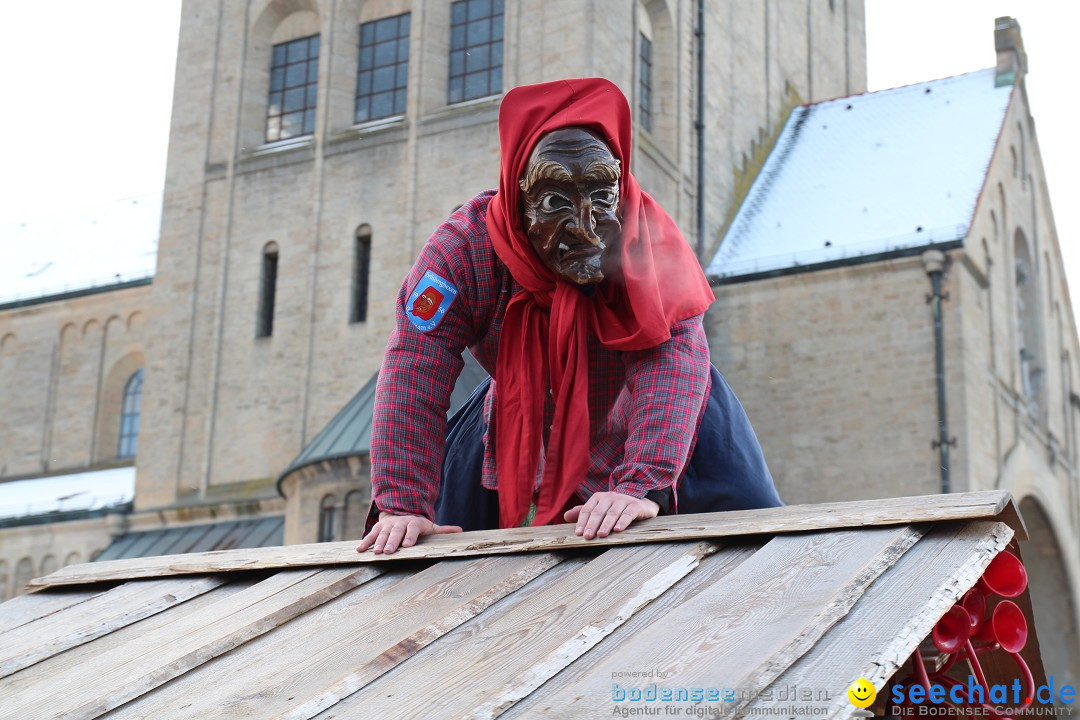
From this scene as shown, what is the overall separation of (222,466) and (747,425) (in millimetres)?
18874

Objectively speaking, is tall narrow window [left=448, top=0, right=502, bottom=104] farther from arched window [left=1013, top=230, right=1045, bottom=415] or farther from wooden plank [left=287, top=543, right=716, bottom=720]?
wooden plank [left=287, top=543, right=716, bottom=720]

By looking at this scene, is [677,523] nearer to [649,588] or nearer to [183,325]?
[649,588]

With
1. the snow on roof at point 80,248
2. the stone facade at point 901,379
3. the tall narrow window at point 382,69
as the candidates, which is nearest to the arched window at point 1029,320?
the stone facade at point 901,379

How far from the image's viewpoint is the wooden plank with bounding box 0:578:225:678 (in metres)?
3.23

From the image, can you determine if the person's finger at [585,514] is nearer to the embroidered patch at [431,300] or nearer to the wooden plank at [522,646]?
the wooden plank at [522,646]

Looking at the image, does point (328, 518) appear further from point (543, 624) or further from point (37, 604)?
point (543, 624)

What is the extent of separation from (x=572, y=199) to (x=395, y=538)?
961 millimetres

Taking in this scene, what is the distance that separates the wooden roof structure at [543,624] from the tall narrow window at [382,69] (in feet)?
64.5

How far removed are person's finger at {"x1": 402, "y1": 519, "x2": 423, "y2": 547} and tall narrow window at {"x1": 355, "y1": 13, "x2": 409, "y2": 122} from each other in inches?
763

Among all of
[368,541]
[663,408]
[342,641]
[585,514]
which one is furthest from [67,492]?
[342,641]

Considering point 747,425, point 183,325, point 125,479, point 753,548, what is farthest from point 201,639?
point 125,479

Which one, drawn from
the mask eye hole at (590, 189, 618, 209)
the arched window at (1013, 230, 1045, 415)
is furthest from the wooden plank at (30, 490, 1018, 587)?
the arched window at (1013, 230, 1045, 415)

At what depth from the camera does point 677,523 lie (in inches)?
129

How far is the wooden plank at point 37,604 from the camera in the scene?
369 cm
